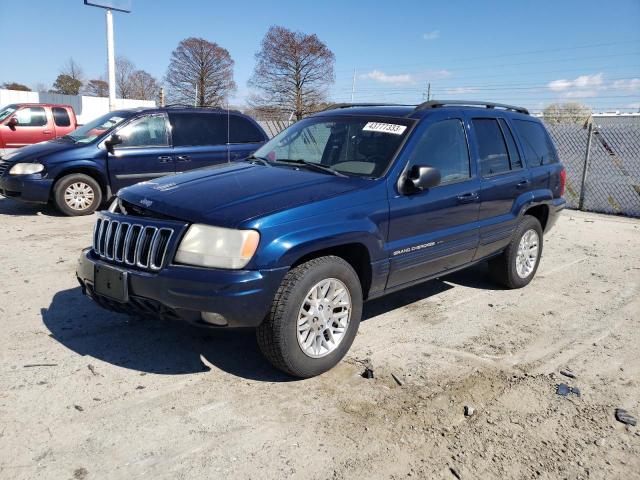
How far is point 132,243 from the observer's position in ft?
10.8

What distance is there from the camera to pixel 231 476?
8.20ft

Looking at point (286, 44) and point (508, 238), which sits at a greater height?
point (286, 44)

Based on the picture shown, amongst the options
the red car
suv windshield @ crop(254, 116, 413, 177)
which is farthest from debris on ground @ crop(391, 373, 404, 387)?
the red car

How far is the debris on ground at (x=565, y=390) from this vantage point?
11.2ft

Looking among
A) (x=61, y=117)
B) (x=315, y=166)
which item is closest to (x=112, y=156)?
(x=315, y=166)

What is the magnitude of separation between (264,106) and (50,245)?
37.3 m

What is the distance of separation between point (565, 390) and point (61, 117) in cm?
1550

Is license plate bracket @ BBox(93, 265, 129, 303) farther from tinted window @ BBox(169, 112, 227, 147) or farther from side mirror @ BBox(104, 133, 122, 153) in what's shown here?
tinted window @ BBox(169, 112, 227, 147)

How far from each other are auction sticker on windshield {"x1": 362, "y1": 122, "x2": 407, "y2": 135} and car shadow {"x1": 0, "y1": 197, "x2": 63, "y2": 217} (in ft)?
20.6

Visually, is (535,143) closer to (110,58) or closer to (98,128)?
(98,128)

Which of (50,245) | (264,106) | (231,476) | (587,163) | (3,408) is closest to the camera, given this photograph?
(231,476)

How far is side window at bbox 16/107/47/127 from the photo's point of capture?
1483cm

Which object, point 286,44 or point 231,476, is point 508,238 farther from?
point 286,44

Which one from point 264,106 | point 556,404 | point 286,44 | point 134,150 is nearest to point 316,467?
point 556,404
